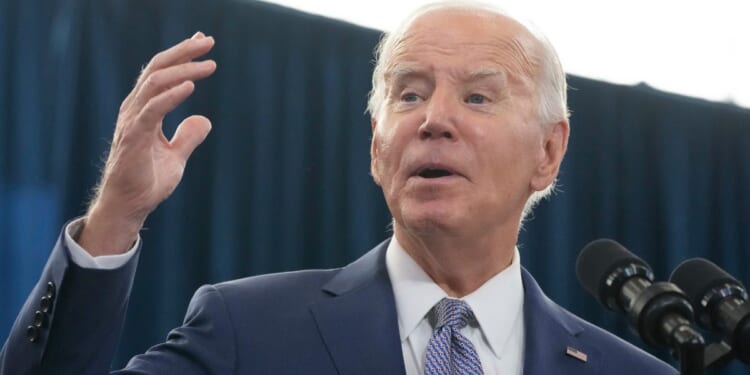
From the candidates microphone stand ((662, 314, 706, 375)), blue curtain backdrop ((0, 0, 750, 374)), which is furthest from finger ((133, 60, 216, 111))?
blue curtain backdrop ((0, 0, 750, 374))

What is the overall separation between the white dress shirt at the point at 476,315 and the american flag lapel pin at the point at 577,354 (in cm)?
9

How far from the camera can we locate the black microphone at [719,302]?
129 centimetres

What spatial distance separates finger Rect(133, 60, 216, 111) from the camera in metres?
1.36

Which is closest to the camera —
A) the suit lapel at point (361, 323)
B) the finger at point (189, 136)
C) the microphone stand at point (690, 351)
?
the microphone stand at point (690, 351)

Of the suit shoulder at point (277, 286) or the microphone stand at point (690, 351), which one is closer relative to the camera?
the microphone stand at point (690, 351)

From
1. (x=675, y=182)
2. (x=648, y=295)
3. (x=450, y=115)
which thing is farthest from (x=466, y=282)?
(x=675, y=182)

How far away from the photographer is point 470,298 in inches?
74.0

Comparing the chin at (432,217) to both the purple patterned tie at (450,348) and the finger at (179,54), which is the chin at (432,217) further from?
the finger at (179,54)

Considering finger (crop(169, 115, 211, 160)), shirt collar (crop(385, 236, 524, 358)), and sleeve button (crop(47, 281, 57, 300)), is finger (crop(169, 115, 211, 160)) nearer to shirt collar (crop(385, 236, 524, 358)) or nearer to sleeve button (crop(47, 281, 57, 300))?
sleeve button (crop(47, 281, 57, 300))

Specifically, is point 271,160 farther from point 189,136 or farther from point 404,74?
point 189,136

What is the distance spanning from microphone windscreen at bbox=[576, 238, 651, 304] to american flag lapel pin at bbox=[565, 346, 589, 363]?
402mm

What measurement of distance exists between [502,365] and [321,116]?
176 centimetres

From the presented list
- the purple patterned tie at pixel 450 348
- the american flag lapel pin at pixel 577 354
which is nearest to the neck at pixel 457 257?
the purple patterned tie at pixel 450 348

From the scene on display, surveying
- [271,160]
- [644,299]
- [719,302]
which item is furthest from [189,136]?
[271,160]
